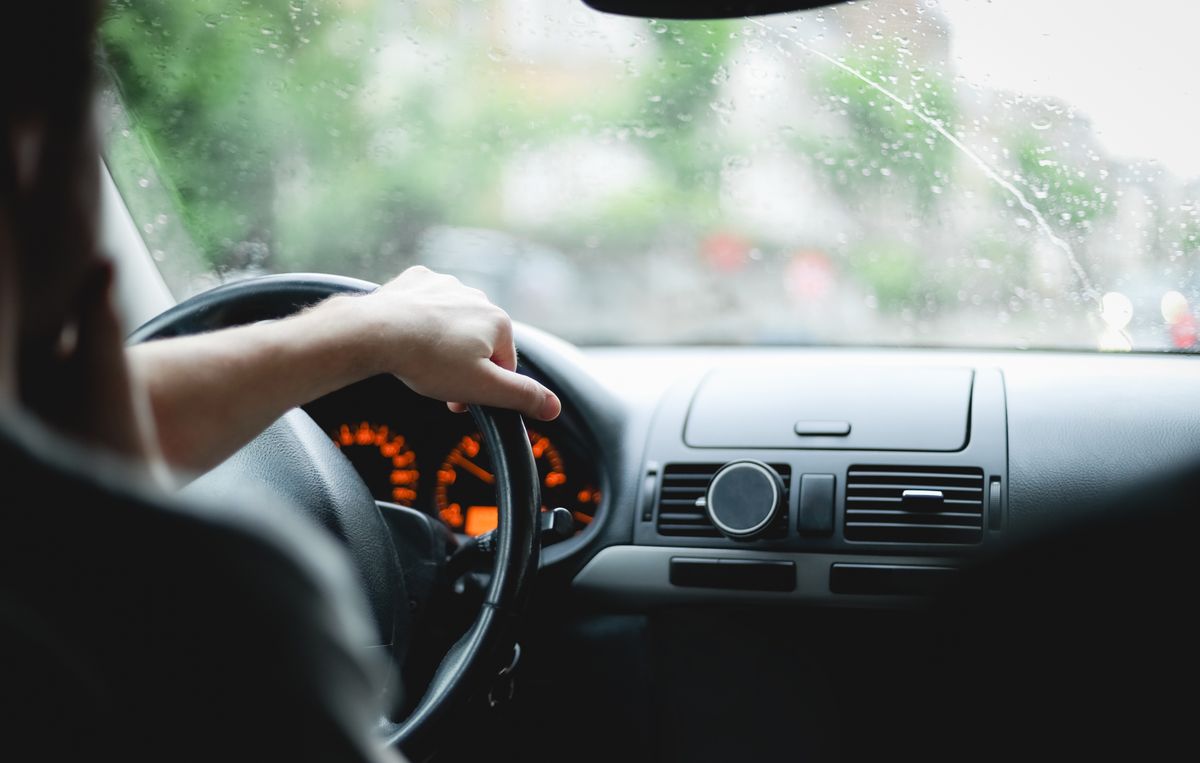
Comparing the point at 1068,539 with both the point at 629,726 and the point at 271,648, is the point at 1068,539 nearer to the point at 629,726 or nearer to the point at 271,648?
the point at 271,648

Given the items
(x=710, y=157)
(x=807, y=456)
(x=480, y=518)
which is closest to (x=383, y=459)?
(x=480, y=518)

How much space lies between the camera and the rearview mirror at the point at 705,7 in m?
1.41

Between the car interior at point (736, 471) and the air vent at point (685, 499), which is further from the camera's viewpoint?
the air vent at point (685, 499)

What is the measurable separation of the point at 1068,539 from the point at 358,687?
1.29 ft

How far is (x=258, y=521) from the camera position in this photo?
27.2 inches

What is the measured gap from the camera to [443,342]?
1444mm

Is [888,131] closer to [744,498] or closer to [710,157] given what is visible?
[710,157]

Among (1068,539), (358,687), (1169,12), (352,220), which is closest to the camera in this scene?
(1068,539)

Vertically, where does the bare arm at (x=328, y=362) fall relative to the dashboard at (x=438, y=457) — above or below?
above

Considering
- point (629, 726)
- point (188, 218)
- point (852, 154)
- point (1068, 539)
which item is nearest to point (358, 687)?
point (1068, 539)

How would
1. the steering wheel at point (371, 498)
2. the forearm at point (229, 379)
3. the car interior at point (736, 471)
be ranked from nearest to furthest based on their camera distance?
the forearm at point (229, 379), the steering wheel at point (371, 498), the car interior at point (736, 471)

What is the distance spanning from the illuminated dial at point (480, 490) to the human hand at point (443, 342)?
76 centimetres

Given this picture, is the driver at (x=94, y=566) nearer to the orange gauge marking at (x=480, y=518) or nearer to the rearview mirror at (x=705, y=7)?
the rearview mirror at (x=705, y=7)

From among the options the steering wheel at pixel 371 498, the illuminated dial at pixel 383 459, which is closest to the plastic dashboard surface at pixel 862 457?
the illuminated dial at pixel 383 459
